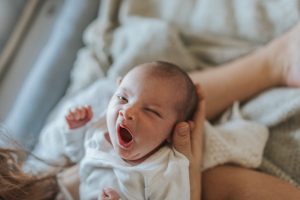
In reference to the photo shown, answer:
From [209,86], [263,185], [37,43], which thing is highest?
[37,43]

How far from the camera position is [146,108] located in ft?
2.73

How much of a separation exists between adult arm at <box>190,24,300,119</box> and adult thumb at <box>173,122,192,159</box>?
314 mm

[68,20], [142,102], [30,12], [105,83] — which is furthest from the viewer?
[30,12]

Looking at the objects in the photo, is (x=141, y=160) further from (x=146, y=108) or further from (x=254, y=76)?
(x=254, y=76)

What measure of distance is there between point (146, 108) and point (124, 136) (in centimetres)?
7

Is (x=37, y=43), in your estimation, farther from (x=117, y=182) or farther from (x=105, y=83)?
(x=117, y=182)

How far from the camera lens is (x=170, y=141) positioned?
887 millimetres

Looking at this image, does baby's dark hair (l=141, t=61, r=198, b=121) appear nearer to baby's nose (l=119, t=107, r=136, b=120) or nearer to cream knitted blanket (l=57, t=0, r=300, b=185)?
baby's nose (l=119, t=107, r=136, b=120)

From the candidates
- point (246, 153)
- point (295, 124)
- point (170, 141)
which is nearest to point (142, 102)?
point (170, 141)

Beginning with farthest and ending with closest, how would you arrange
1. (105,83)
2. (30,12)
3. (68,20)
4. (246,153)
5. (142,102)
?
(30,12) → (68,20) → (105,83) → (246,153) → (142,102)

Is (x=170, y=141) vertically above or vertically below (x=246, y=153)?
above

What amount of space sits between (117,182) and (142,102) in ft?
0.59

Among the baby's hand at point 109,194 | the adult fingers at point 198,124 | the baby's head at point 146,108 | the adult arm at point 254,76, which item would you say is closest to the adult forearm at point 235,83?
the adult arm at point 254,76

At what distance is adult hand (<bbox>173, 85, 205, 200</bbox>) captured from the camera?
87cm
